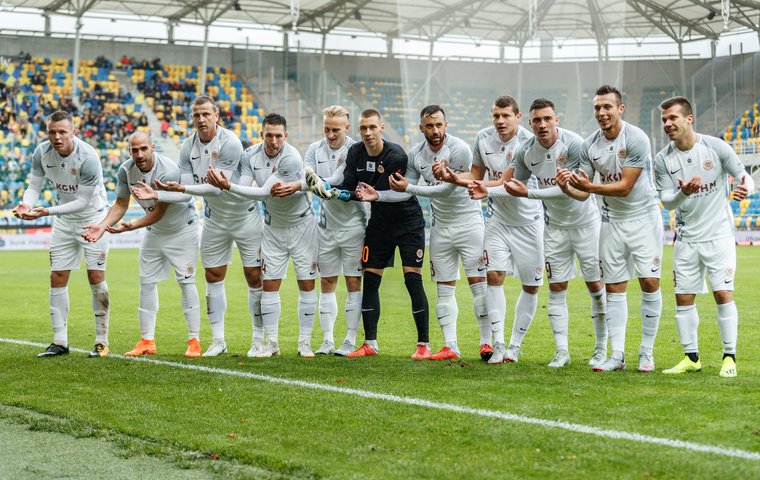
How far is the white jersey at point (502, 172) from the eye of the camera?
916 centimetres

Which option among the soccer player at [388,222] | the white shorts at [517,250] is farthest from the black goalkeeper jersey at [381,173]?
the white shorts at [517,250]

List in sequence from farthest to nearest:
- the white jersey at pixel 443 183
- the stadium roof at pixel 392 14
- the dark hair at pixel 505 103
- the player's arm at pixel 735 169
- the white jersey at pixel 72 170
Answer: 1. the stadium roof at pixel 392 14
2. the white jersey at pixel 72 170
3. the white jersey at pixel 443 183
4. the dark hair at pixel 505 103
5. the player's arm at pixel 735 169

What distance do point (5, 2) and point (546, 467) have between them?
121ft

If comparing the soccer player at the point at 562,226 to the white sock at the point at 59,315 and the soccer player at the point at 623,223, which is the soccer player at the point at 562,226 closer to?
the soccer player at the point at 623,223

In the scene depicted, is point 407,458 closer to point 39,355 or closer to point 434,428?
point 434,428

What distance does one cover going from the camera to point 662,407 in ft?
21.5

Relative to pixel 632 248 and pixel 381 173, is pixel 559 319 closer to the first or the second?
pixel 632 248

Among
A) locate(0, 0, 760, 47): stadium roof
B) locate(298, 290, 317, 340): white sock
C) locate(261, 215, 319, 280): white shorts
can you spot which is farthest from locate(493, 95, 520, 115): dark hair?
locate(0, 0, 760, 47): stadium roof

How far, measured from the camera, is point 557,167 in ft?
28.4

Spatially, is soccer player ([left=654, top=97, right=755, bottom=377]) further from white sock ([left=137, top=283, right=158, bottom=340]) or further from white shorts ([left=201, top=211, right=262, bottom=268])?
white sock ([left=137, top=283, right=158, bottom=340])

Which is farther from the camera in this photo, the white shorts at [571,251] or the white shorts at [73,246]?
the white shorts at [73,246]

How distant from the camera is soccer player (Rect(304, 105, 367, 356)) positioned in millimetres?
9695

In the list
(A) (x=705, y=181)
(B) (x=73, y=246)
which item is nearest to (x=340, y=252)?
(B) (x=73, y=246)

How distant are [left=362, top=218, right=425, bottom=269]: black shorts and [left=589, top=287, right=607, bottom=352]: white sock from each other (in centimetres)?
174
